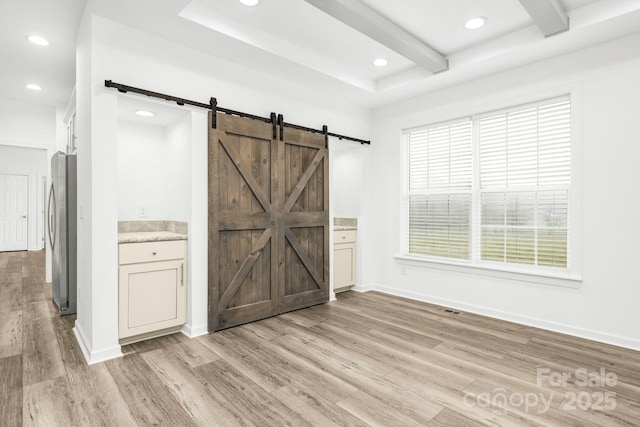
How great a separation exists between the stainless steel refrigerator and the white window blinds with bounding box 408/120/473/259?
4101 mm

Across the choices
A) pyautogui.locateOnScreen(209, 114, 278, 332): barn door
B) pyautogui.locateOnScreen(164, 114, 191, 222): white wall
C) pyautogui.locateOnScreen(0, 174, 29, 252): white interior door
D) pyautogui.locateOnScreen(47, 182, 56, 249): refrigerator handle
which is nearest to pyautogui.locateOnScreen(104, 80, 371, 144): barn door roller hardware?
pyautogui.locateOnScreen(209, 114, 278, 332): barn door

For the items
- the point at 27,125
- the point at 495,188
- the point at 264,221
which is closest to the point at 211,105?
the point at 264,221

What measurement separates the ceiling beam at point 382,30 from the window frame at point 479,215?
75 cm

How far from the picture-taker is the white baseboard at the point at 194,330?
10.5 feet

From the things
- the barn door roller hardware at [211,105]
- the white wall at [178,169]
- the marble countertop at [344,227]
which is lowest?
the marble countertop at [344,227]

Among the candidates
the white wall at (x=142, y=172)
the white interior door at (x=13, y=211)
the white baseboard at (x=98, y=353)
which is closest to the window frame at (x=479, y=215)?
the white wall at (x=142, y=172)

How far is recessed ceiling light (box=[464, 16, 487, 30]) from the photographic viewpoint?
9.86 feet

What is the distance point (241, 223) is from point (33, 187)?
28.2 feet

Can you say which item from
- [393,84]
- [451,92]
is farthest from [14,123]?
[451,92]

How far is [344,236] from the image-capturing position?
4.88 m

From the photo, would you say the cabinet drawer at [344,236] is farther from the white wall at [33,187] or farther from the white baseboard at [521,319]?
the white wall at [33,187]

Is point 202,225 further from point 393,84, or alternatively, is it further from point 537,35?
point 537,35

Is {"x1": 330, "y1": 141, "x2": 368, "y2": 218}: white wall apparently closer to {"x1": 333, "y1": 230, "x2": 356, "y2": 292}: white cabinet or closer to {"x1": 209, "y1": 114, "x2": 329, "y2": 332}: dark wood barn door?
{"x1": 333, "y1": 230, "x2": 356, "y2": 292}: white cabinet

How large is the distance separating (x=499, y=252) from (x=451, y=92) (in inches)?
77.0
